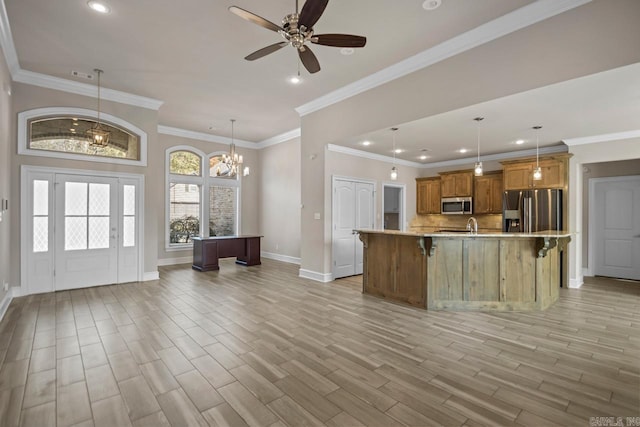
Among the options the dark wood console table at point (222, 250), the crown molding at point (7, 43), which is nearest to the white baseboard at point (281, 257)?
the dark wood console table at point (222, 250)

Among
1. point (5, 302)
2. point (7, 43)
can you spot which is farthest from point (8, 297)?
point (7, 43)

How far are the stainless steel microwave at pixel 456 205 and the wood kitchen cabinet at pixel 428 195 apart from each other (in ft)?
0.70

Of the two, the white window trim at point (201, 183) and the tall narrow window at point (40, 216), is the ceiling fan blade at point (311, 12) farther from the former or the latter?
the white window trim at point (201, 183)

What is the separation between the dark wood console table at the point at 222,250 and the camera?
7078 mm

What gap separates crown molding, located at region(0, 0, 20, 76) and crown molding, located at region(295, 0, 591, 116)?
4.34 meters

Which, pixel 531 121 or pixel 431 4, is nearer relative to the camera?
pixel 431 4

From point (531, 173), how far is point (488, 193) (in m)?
1.25

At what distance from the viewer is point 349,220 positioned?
6555mm

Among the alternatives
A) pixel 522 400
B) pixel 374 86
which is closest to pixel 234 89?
pixel 374 86

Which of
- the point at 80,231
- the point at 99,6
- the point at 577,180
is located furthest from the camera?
the point at 577,180

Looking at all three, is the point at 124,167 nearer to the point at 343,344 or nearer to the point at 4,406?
the point at 4,406

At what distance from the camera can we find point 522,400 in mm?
2217

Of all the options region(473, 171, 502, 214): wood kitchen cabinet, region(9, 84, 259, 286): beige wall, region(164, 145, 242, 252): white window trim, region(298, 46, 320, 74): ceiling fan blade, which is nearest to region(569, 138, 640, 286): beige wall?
region(473, 171, 502, 214): wood kitchen cabinet

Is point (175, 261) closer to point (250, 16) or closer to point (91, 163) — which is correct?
point (91, 163)
